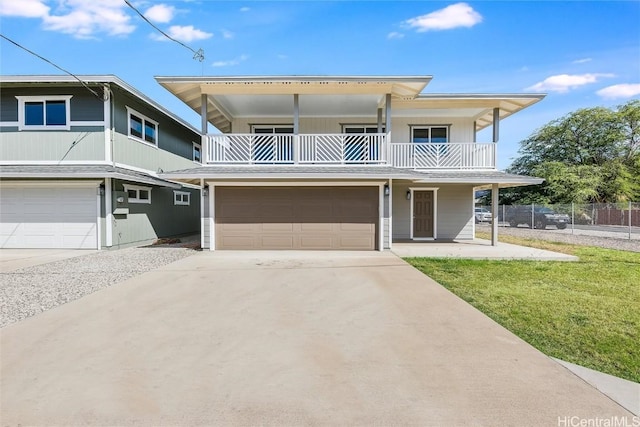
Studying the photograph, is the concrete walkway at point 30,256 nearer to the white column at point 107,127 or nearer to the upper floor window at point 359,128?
the white column at point 107,127

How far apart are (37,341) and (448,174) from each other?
40.9 ft

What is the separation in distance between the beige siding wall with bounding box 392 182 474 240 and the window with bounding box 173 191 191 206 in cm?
1107

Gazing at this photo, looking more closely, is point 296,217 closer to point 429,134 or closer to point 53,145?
point 429,134

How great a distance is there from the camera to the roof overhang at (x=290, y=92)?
11.0 meters

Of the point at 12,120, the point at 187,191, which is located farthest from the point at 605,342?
the point at 187,191

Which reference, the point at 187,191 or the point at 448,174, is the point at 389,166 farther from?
the point at 187,191

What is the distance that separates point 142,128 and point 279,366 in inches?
543

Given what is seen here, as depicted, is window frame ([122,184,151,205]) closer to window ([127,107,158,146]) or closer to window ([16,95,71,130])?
window ([127,107,158,146])

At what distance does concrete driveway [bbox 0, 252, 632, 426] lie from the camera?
104 inches

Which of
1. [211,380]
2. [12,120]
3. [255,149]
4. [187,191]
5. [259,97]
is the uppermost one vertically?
[259,97]

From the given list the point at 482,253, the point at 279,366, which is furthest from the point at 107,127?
the point at 482,253

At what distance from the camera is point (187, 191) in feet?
60.7

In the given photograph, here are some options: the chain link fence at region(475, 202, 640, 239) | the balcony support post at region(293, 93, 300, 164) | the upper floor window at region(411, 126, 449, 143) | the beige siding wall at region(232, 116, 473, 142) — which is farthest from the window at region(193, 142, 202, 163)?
Result: the chain link fence at region(475, 202, 640, 239)

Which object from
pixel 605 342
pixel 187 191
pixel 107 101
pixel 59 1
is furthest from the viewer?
pixel 187 191
